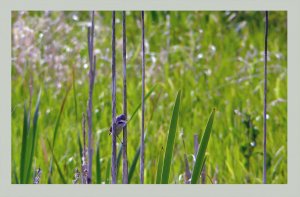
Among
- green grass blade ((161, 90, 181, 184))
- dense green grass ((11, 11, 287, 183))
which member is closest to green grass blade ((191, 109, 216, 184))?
green grass blade ((161, 90, 181, 184))

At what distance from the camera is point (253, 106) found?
3.31m

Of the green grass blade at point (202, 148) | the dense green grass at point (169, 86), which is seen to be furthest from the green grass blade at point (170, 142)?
the dense green grass at point (169, 86)

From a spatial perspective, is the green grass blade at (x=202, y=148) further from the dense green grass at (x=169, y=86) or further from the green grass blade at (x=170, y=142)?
the dense green grass at (x=169, y=86)

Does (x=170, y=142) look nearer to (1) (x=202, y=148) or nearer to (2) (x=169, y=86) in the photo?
(1) (x=202, y=148)

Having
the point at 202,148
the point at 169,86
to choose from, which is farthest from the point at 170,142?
the point at 169,86

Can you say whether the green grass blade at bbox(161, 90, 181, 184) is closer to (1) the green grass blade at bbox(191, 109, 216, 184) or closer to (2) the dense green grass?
(1) the green grass blade at bbox(191, 109, 216, 184)

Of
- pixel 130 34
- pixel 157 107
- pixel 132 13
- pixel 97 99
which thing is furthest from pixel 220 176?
pixel 132 13

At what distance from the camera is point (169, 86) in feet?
11.5

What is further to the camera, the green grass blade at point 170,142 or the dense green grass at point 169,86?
the dense green grass at point 169,86

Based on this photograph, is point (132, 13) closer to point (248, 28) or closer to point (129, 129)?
point (248, 28)

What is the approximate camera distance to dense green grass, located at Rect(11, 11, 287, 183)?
278cm

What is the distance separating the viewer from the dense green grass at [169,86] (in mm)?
2777

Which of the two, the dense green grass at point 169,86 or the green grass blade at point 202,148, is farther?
the dense green grass at point 169,86

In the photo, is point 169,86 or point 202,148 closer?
point 202,148
